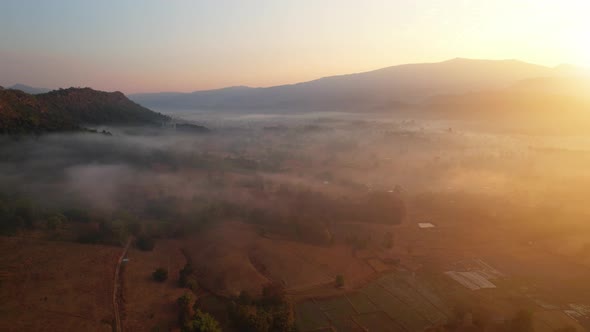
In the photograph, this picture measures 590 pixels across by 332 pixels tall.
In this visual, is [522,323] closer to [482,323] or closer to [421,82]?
[482,323]

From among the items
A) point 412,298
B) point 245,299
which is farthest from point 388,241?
point 245,299

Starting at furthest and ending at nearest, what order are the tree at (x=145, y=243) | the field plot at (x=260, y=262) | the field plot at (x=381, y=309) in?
1. the tree at (x=145, y=243)
2. the field plot at (x=260, y=262)
3. the field plot at (x=381, y=309)

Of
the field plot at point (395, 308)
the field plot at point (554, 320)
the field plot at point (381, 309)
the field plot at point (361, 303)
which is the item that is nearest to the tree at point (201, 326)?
the field plot at point (381, 309)

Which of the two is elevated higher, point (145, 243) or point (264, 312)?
point (264, 312)

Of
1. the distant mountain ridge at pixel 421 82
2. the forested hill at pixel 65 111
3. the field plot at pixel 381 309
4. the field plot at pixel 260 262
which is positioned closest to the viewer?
the field plot at pixel 381 309

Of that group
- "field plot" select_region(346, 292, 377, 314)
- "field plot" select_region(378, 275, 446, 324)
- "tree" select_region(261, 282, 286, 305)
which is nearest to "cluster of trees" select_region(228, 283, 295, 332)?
"tree" select_region(261, 282, 286, 305)

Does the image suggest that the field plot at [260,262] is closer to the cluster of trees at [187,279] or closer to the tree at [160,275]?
the cluster of trees at [187,279]
